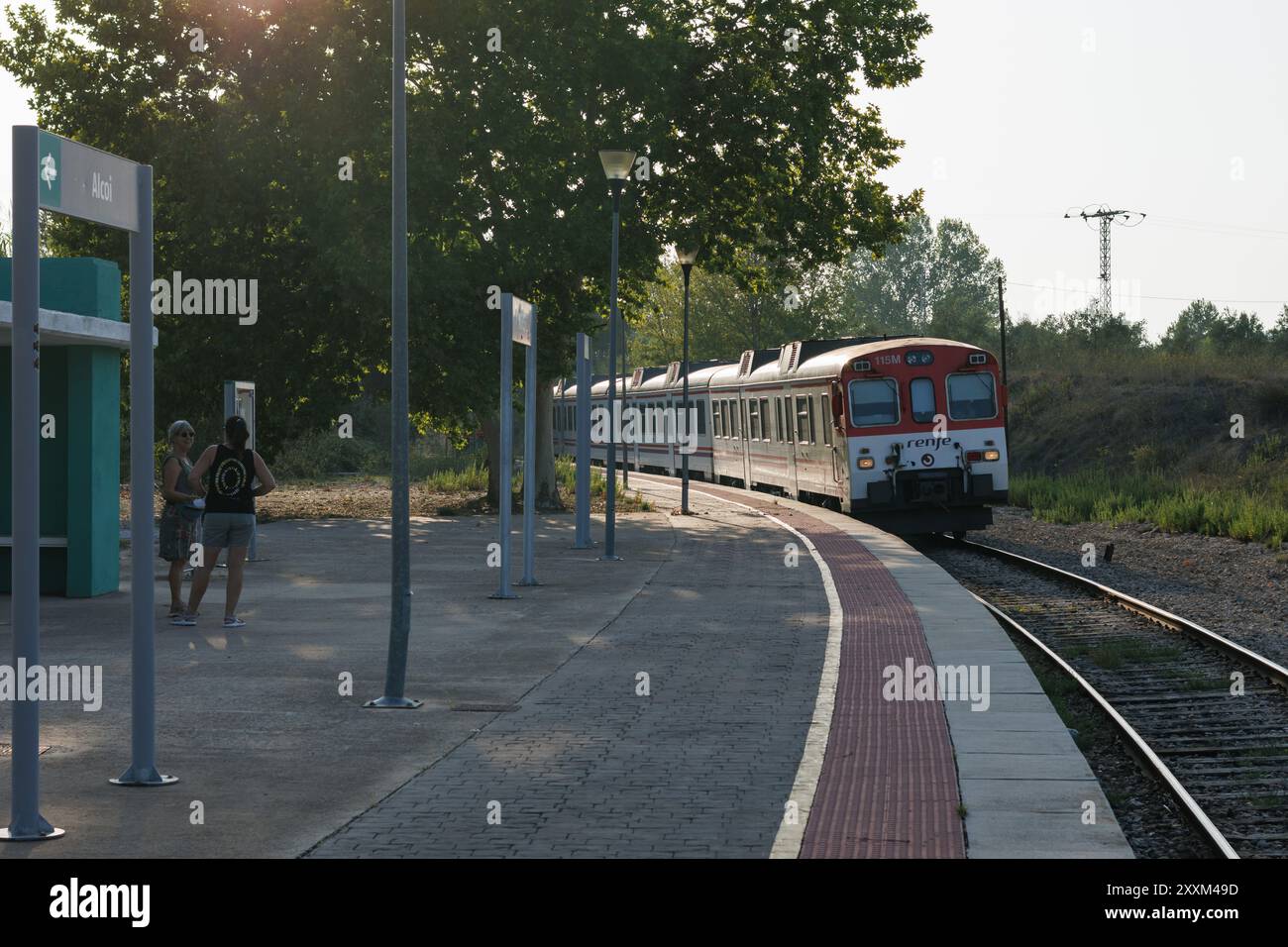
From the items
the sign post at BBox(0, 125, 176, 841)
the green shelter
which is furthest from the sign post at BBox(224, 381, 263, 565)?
the sign post at BBox(0, 125, 176, 841)

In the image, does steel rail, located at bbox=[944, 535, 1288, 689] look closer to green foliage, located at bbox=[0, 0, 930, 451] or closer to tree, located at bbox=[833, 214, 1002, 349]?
green foliage, located at bbox=[0, 0, 930, 451]

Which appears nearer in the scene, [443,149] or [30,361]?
[30,361]

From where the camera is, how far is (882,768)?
8.70 metres

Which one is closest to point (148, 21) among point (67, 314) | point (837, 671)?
point (67, 314)

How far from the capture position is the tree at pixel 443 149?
29.7 metres

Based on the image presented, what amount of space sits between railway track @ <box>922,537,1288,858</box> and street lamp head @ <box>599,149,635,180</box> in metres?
7.54

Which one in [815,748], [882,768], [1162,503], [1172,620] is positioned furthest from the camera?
[1162,503]

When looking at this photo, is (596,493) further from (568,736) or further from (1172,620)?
(568,736)

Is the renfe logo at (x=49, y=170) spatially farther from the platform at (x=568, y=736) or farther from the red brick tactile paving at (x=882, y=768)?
the red brick tactile paving at (x=882, y=768)

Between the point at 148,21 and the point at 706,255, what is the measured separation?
12430 mm

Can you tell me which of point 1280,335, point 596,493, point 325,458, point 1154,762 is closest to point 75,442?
point 1154,762
